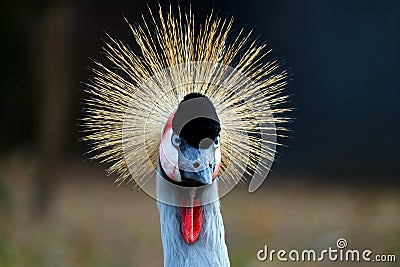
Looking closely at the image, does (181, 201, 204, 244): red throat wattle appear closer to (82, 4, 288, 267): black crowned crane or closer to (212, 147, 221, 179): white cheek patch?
(82, 4, 288, 267): black crowned crane

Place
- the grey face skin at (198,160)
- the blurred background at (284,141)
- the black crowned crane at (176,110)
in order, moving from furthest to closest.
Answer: the blurred background at (284,141) → the black crowned crane at (176,110) → the grey face skin at (198,160)

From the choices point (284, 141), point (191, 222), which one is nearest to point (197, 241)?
point (191, 222)

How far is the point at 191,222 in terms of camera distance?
193cm

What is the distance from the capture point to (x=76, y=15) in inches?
197

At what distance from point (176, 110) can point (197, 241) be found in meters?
0.33

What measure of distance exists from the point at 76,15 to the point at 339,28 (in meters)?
1.60

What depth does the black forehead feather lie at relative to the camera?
5.71ft

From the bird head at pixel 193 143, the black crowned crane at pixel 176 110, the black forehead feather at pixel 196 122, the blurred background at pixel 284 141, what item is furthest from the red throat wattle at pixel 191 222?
the blurred background at pixel 284 141

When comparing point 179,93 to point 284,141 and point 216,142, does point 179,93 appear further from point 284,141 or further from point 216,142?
point 284,141

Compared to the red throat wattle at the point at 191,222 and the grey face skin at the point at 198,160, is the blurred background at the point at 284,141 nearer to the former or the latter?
the red throat wattle at the point at 191,222

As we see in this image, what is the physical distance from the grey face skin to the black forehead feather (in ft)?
0.04

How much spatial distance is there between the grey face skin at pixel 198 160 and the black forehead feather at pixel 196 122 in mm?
12

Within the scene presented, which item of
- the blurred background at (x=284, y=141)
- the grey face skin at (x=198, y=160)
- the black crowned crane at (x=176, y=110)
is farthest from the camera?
the blurred background at (x=284, y=141)

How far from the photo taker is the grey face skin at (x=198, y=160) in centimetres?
174
